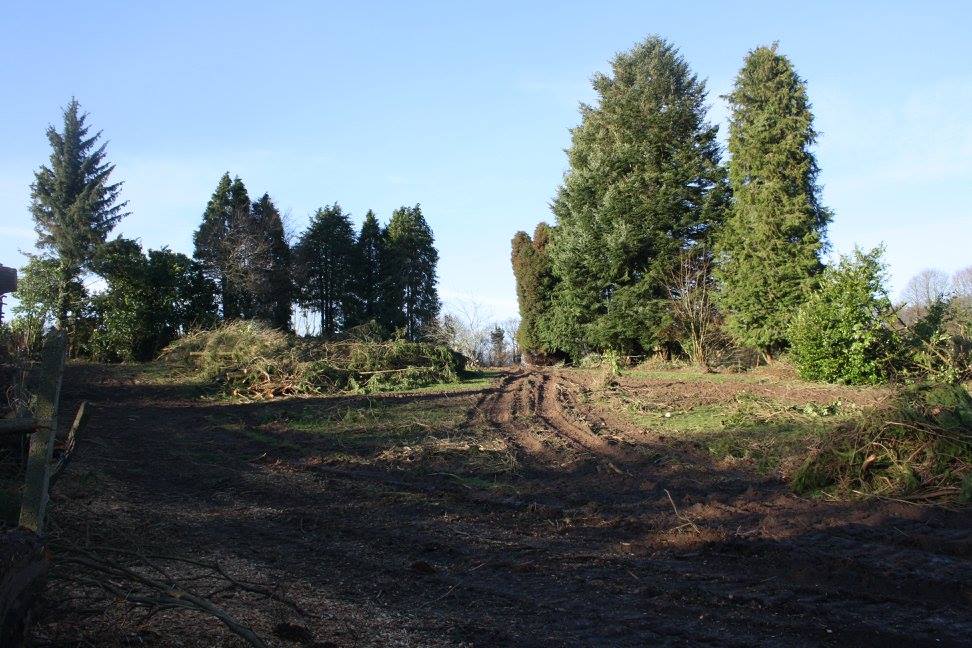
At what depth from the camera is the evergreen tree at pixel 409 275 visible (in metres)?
34.8

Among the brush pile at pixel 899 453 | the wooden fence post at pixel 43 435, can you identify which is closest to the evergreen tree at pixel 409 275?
the brush pile at pixel 899 453

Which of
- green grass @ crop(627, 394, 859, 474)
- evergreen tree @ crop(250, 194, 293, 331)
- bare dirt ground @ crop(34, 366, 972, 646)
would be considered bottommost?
bare dirt ground @ crop(34, 366, 972, 646)

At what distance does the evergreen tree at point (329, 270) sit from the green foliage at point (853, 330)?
22930mm

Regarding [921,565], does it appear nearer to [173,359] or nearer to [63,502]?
[63,502]

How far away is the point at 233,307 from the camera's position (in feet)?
94.2

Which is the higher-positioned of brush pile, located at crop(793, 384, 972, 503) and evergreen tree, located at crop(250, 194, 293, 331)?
evergreen tree, located at crop(250, 194, 293, 331)

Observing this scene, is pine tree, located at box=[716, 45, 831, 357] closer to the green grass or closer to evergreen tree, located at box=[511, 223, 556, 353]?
the green grass

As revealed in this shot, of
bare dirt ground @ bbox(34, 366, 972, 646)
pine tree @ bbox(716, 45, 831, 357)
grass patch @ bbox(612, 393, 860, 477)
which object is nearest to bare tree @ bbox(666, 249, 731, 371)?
pine tree @ bbox(716, 45, 831, 357)

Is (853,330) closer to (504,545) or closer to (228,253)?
(504,545)

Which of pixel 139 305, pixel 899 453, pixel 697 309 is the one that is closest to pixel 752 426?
pixel 899 453

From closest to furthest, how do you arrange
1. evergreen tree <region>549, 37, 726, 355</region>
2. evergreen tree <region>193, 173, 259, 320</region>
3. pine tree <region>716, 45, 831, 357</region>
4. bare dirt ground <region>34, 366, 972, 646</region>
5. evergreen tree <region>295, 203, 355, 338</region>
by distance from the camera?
bare dirt ground <region>34, 366, 972, 646</region>, pine tree <region>716, 45, 831, 357</region>, evergreen tree <region>549, 37, 726, 355</region>, evergreen tree <region>193, 173, 259, 320</region>, evergreen tree <region>295, 203, 355, 338</region>

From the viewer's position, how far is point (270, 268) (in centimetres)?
2962

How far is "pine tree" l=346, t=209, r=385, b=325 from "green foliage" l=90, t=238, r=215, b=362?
1011 cm

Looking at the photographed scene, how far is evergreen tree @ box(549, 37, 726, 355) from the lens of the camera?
24578mm
